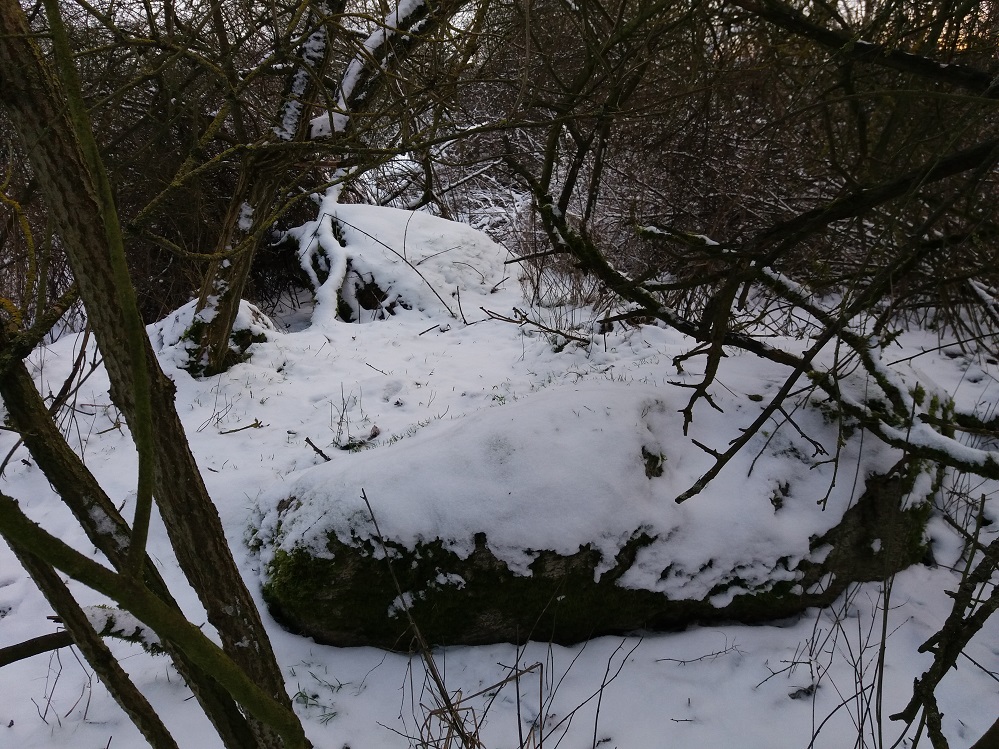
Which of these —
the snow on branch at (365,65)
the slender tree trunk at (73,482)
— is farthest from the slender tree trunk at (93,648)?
the snow on branch at (365,65)

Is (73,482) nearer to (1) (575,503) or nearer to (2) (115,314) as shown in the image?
(2) (115,314)

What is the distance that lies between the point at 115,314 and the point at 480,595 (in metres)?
1.76

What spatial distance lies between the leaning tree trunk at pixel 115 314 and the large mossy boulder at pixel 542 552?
108 cm

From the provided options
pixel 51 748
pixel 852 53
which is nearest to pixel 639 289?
pixel 852 53

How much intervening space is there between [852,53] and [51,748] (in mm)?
3481

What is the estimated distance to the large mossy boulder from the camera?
7.70 feet

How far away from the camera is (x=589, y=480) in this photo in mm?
2424

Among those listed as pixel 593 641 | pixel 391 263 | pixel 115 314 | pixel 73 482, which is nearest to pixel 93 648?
pixel 73 482

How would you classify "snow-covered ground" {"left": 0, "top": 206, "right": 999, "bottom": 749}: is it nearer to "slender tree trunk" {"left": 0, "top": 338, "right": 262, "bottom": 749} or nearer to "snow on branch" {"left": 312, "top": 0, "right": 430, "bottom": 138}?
"slender tree trunk" {"left": 0, "top": 338, "right": 262, "bottom": 749}

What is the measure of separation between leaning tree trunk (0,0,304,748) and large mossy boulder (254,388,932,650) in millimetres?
1083

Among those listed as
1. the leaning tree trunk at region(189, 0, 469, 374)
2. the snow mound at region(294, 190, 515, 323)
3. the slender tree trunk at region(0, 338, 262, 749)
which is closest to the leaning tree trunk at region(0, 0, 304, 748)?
the slender tree trunk at region(0, 338, 262, 749)

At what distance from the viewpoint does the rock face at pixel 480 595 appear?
2.34 meters

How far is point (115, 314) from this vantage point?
99 centimetres

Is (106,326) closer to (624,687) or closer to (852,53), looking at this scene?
(624,687)
